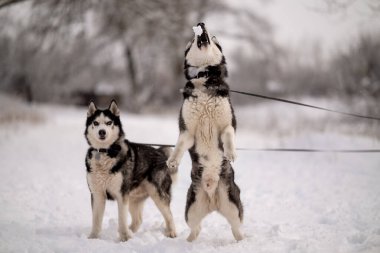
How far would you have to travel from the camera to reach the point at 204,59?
3938mm

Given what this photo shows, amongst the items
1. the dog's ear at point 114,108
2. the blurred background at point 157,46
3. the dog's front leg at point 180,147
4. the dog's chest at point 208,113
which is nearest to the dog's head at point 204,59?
the dog's chest at point 208,113

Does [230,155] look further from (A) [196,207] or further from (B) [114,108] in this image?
(B) [114,108]

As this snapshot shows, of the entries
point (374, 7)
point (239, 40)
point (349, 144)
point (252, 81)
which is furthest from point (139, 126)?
point (252, 81)

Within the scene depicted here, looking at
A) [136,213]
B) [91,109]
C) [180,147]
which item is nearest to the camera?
[180,147]

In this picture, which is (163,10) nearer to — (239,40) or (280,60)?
(239,40)

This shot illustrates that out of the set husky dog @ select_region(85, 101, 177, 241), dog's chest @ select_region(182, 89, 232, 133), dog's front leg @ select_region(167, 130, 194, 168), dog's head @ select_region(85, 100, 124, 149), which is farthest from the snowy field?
dog's chest @ select_region(182, 89, 232, 133)

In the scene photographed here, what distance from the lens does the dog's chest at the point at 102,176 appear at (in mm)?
4289

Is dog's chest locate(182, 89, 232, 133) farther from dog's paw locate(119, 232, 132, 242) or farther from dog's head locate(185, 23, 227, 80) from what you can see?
dog's paw locate(119, 232, 132, 242)

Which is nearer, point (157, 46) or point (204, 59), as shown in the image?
point (204, 59)

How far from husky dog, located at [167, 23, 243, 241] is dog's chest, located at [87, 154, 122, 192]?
770 mm

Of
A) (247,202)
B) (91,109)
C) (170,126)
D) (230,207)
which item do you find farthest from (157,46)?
(230,207)

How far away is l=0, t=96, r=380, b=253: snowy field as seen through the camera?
3.94 metres

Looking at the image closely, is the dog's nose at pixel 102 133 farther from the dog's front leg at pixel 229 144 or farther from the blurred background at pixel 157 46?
the blurred background at pixel 157 46

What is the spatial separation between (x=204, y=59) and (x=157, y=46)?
51.5 ft
